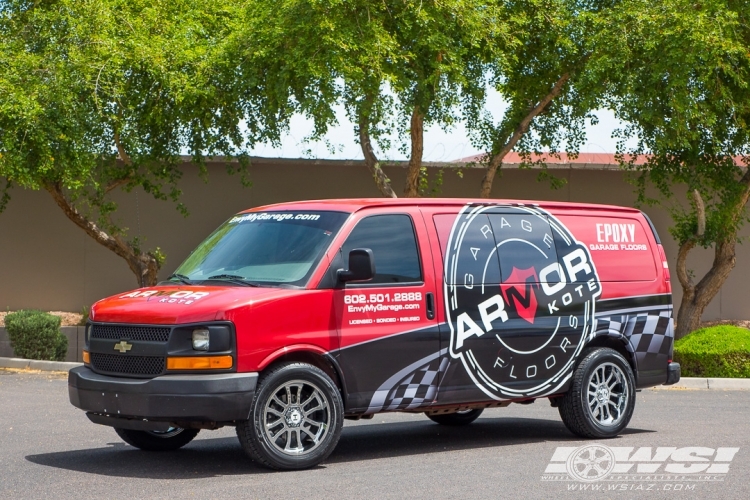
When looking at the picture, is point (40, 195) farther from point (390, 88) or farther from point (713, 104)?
point (713, 104)

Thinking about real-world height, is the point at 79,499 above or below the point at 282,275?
below

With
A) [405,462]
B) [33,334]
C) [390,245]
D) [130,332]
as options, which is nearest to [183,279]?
[130,332]

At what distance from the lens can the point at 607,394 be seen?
399 inches

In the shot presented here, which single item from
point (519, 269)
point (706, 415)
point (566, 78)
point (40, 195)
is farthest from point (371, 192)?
point (519, 269)

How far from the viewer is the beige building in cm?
2238

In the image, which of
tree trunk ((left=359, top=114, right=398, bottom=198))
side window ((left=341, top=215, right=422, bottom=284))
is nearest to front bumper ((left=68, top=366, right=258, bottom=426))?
side window ((left=341, top=215, right=422, bottom=284))

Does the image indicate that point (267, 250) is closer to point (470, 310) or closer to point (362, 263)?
point (362, 263)

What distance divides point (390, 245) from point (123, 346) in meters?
2.37

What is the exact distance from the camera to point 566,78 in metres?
19.5

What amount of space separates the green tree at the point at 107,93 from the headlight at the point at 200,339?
10493 mm

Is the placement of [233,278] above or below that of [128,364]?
above

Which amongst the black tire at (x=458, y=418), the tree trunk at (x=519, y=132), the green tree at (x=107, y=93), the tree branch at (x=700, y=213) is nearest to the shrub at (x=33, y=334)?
the green tree at (x=107, y=93)

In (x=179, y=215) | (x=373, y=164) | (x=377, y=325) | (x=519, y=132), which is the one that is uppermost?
(x=519, y=132)

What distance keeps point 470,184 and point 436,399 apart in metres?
14.1
